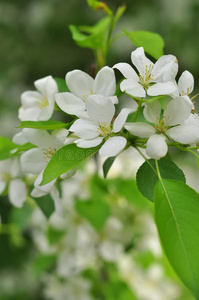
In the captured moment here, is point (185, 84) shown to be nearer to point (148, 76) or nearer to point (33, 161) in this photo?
point (148, 76)

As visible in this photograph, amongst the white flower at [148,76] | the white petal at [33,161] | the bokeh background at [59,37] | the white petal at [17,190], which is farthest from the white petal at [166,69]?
the bokeh background at [59,37]

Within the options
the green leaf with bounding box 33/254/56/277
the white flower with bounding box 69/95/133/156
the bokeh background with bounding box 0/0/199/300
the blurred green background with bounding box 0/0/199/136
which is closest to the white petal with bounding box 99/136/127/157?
the white flower with bounding box 69/95/133/156

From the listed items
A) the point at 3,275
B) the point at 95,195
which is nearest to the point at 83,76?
the point at 95,195

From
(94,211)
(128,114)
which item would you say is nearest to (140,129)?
(128,114)

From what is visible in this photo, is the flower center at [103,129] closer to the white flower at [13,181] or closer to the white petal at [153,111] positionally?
the white petal at [153,111]

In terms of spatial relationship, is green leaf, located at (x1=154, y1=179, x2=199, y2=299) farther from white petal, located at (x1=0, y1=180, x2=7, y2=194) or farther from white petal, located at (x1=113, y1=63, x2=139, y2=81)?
white petal, located at (x1=0, y1=180, x2=7, y2=194)

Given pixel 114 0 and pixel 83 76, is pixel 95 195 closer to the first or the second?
pixel 83 76
